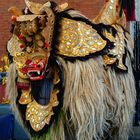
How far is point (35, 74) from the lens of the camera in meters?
2.28

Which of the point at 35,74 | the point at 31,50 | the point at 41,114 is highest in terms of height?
the point at 31,50

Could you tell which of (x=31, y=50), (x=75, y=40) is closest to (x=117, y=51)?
(x=75, y=40)

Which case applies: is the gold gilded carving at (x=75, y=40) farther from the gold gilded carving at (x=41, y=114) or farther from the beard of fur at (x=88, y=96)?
the gold gilded carving at (x=41, y=114)

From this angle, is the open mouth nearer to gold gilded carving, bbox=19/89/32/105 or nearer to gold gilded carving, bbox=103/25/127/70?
gold gilded carving, bbox=19/89/32/105

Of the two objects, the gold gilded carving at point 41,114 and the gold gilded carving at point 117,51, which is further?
the gold gilded carving at point 117,51

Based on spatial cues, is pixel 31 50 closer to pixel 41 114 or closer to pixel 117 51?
pixel 41 114

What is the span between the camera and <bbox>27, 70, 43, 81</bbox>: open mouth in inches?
89.0

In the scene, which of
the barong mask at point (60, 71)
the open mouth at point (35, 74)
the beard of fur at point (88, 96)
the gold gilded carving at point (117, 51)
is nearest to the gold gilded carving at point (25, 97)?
the barong mask at point (60, 71)

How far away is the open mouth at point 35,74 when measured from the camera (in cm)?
226

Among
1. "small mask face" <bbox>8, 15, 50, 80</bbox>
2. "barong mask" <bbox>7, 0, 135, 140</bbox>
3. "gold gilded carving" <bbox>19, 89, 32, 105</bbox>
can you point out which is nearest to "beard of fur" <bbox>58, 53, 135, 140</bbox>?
"barong mask" <bbox>7, 0, 135, 140</bbox>

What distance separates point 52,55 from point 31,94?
0.79 ft

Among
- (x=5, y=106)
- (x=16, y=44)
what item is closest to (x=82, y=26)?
(x=16, y=44)

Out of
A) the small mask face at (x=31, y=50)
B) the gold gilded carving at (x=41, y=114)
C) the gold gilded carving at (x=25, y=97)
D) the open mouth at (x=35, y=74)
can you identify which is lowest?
the gold gilded carving at (x=41, y=114)

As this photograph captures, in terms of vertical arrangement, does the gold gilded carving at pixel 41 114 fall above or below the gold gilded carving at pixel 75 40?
below
